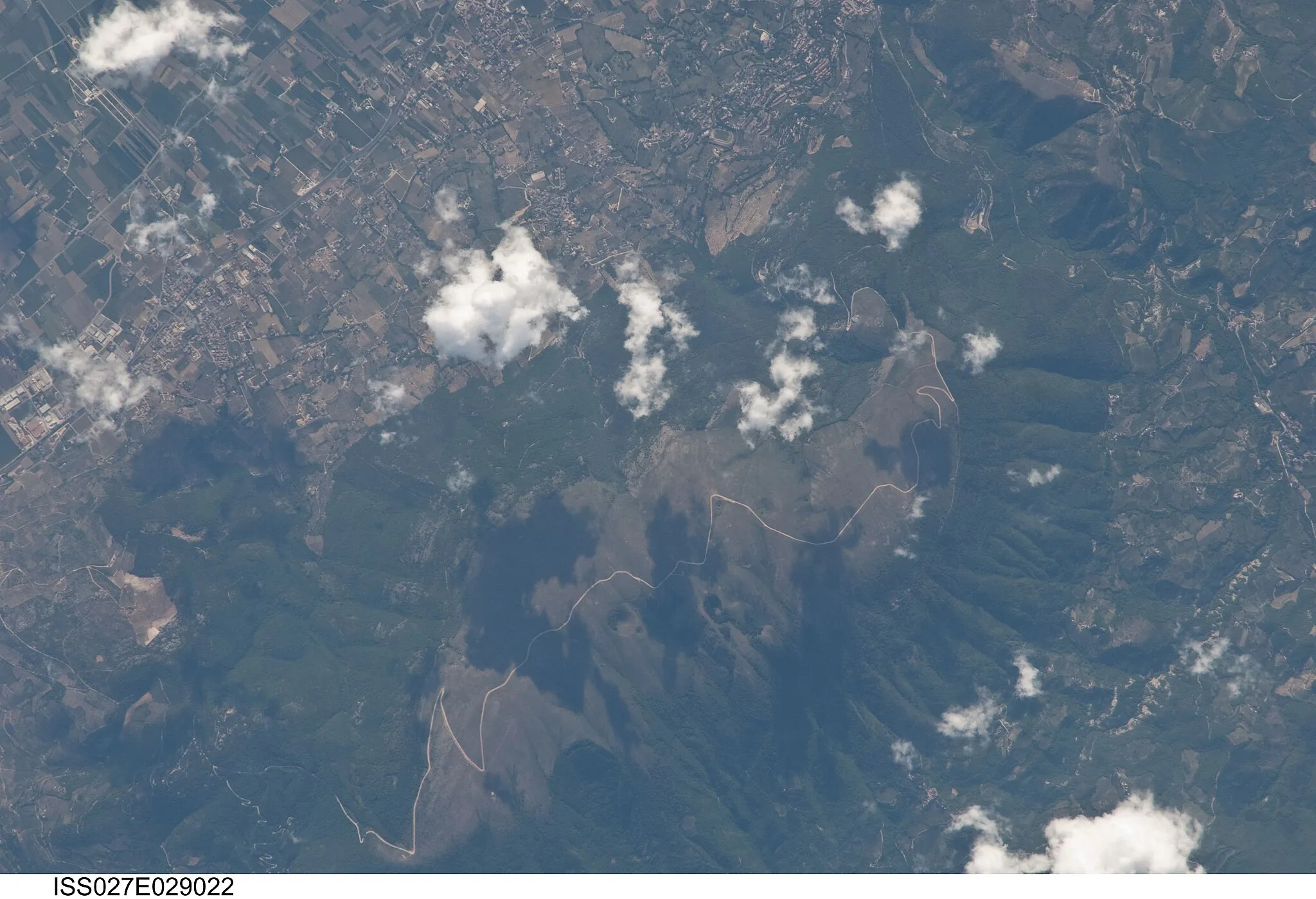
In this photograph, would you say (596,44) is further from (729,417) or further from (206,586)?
(206,586)

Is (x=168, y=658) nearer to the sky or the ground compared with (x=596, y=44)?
nearer to the ground

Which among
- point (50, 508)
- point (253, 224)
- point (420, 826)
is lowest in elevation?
point (420, 826)

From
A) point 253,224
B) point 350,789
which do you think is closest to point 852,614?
point 350,789

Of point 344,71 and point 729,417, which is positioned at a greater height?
point 344,71

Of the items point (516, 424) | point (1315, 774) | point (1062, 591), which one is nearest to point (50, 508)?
point (516, 424)

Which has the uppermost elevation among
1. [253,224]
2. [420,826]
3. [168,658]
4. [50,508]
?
[253,224]

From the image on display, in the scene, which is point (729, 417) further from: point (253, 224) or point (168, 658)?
point (168, 658)

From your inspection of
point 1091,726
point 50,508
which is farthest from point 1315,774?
point 50,508

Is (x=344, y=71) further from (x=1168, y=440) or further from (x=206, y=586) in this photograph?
(x=1168, y=440)
